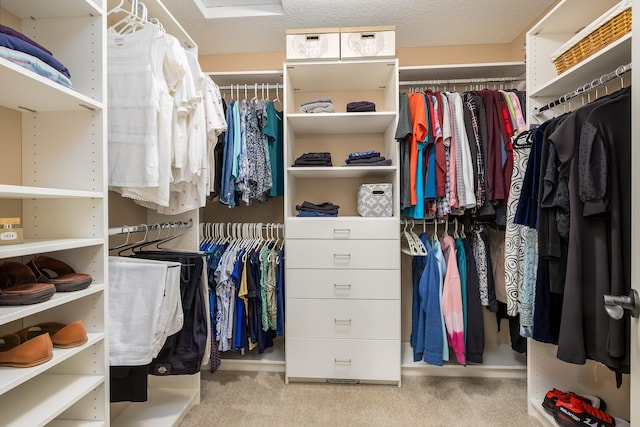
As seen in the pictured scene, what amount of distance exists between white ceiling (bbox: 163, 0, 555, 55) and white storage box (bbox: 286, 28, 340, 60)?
0.49ft

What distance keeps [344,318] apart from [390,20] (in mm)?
1947

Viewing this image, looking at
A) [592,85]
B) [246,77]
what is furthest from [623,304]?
[246,77]

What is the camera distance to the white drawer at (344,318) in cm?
200

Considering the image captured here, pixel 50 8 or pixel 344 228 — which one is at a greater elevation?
pixel 50 8

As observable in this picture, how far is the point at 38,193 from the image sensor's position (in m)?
0.88

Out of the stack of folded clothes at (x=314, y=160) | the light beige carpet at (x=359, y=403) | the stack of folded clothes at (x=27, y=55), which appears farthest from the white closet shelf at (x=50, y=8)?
the light beige carpet at (x=359, y=403)

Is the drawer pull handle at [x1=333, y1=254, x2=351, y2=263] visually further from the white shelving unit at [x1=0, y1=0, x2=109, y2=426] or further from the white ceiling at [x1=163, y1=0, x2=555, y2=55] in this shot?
the white ceiling at [x1=163, y1=0, x2=555, y2=55]

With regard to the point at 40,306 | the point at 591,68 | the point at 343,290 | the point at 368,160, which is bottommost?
the point at 343,290

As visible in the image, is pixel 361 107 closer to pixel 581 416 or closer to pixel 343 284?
pixel 343 284

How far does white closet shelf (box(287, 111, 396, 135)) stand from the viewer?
6.73 ft

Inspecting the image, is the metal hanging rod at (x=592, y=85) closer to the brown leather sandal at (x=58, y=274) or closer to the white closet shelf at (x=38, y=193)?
the white closet shelf at (x=38, y=193)

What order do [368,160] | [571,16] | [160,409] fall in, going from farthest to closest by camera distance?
[368,160] → [160,409] → [571,16]

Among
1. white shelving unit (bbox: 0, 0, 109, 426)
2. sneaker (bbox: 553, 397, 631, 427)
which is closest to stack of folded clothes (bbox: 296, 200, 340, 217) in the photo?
white shelving unit (bbox: 0, 0, 109, 426)

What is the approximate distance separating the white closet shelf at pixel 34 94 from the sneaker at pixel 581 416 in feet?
7.62
